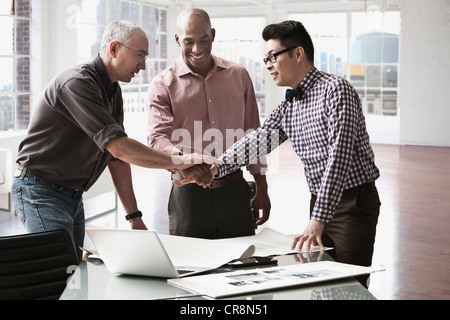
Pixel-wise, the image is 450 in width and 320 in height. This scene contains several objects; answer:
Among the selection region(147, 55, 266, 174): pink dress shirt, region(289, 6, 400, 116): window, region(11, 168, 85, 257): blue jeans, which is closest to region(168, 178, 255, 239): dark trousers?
region(147, 55, 266, 174): pink dress shirt

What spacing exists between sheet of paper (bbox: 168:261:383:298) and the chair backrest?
2.00 ft

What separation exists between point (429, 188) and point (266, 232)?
5.74m

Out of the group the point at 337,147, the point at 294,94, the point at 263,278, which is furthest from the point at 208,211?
the point at 263,278

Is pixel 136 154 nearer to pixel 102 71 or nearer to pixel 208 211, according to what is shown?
pixel 102 71

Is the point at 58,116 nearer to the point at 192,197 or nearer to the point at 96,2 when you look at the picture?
the point at 192,197

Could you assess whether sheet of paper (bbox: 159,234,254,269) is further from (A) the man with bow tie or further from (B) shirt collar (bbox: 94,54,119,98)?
(B) shirt collar (bbox: 94,54,119,98)

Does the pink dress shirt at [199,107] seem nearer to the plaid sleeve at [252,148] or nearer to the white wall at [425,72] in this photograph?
the plaid sleeve at [252,148]

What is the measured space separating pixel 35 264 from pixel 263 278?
83 cm

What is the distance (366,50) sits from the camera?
12.2 meters

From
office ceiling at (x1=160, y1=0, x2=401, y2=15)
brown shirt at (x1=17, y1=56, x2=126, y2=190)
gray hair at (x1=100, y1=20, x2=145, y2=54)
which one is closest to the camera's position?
brown shirt at (x1=17, y1=56, x2=126, y2=190)

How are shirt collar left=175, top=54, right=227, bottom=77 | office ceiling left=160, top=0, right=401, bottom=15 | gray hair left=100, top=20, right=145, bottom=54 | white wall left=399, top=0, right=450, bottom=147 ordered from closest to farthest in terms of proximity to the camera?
1. gray hair left=100, top=20, right=145, bottom=54
2. shirt collar left=175, top=54, right=227, bottom=77
3. white wall left=399, top=0, right=450, bottom=147
4. office ceiling left=160, top=0, right=401, bottom=15

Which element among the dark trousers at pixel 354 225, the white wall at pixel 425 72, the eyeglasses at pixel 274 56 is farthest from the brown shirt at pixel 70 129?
the white wall at pixel 425 72

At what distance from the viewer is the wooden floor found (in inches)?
166
